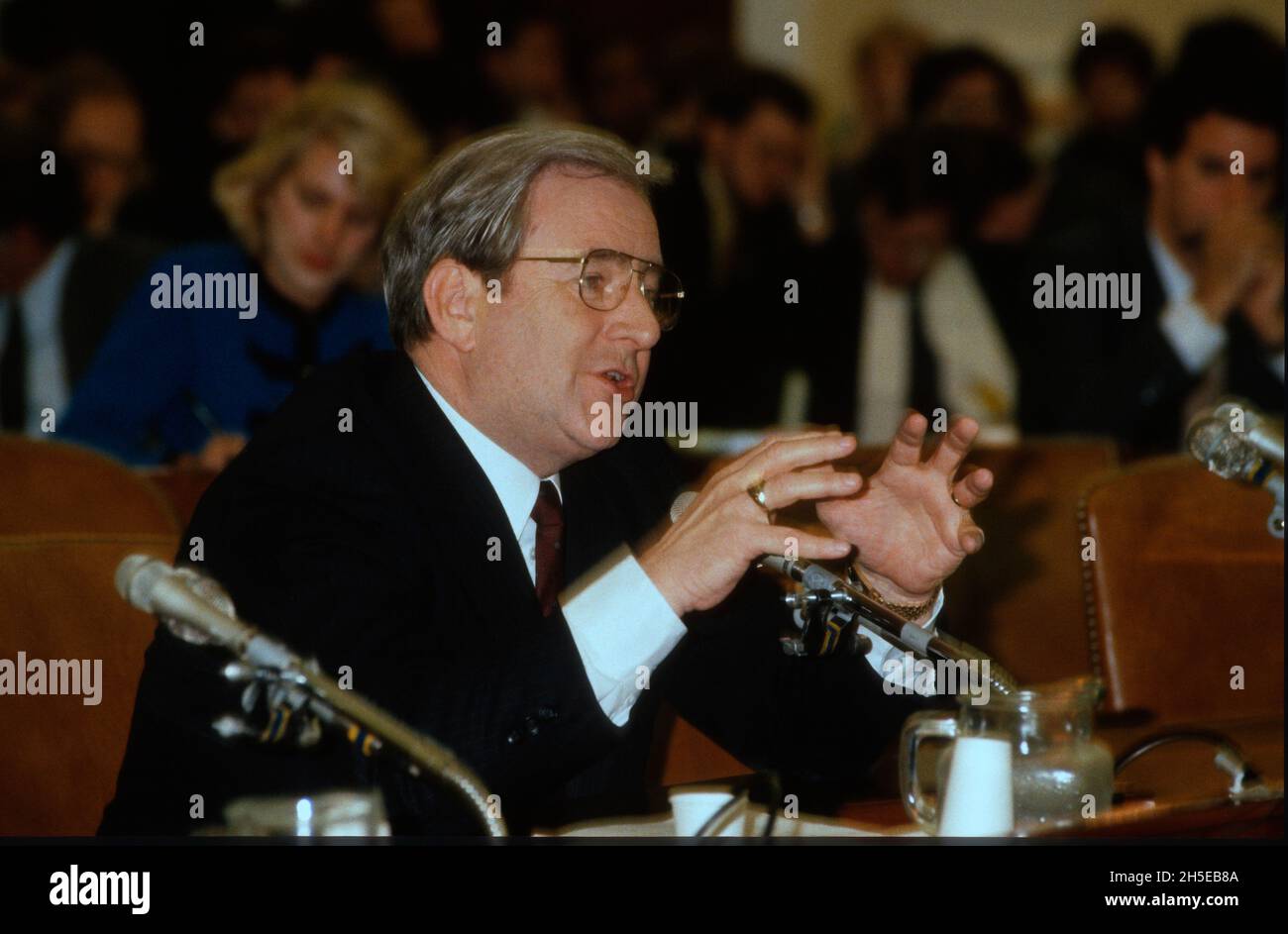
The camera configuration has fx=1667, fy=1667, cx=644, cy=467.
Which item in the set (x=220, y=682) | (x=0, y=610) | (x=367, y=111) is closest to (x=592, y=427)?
(x=220, y=682)

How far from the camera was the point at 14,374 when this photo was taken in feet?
11.9

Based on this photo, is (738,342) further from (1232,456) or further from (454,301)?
(1232,456)

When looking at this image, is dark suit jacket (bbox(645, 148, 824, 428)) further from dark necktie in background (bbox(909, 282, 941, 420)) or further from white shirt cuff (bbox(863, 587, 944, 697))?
white shirt cuff (bbox(863, 587, 944, 697))

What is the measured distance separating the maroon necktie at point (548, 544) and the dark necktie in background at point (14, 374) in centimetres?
216

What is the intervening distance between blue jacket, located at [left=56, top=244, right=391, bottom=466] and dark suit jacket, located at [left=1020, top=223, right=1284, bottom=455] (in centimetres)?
134

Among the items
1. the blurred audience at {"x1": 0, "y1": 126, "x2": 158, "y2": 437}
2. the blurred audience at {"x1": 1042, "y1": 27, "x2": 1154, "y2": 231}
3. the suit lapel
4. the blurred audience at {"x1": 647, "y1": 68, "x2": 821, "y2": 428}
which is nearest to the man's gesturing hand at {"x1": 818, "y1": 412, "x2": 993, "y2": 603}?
the suit lapel

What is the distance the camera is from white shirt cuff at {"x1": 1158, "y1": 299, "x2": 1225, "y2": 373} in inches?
121

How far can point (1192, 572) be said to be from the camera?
7.27ft

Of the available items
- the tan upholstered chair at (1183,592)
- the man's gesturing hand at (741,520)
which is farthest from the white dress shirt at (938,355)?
the man's gesturing hand at (741,520)

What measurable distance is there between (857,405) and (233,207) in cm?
143

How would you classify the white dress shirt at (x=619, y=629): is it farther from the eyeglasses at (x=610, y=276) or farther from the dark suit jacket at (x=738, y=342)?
the dark suit jacket at (x=738, y=342)

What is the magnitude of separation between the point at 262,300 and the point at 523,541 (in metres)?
1.34

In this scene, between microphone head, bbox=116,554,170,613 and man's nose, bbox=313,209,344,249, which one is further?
man's nose, bbox=313,209,344,249
